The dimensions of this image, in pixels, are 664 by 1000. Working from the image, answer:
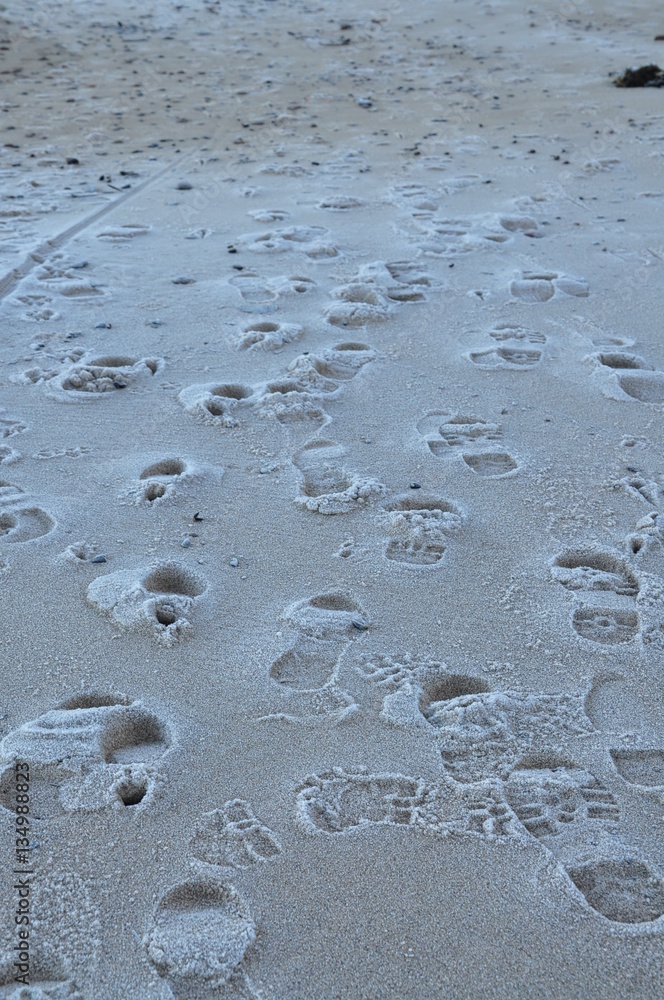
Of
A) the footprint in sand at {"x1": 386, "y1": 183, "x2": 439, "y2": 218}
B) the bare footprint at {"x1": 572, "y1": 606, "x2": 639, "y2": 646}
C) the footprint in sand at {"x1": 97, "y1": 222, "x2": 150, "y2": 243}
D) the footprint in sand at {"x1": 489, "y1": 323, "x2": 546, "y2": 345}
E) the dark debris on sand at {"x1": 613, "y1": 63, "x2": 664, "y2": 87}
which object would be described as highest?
the dark debris on sand at {"x1": 613, "y1": 63, "x2": 664, "y2": 87}

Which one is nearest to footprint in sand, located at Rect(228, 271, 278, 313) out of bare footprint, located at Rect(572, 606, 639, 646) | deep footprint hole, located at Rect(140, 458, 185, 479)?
deep footprint hole, located at Rect(140, 458, 185, 479)

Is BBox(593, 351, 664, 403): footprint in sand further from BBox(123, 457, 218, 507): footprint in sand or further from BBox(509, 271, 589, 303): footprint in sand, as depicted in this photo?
BBox(123, 457, 218, 507): footprint in sand

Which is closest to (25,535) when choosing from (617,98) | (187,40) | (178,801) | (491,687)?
(178,801)

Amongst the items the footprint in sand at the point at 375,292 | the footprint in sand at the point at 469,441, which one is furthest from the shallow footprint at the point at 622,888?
the footprint in sand at the point at 375,292

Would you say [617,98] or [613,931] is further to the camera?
[617,98]

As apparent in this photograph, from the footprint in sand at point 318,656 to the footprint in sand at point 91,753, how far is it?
0.29m

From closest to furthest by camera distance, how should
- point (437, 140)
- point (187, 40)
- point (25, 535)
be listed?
point (25, 535) → point (437, 140) → point (187, 40)

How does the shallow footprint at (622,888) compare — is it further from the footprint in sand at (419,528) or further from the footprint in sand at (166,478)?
the footprint in sand at (166,478)

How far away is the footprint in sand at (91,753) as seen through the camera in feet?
5.70

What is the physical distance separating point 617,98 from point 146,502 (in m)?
7.55

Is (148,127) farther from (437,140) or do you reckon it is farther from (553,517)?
(553,517)

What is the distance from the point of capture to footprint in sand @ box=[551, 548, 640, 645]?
2.18 meters

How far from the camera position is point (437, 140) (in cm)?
724

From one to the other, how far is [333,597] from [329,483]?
61 cm
